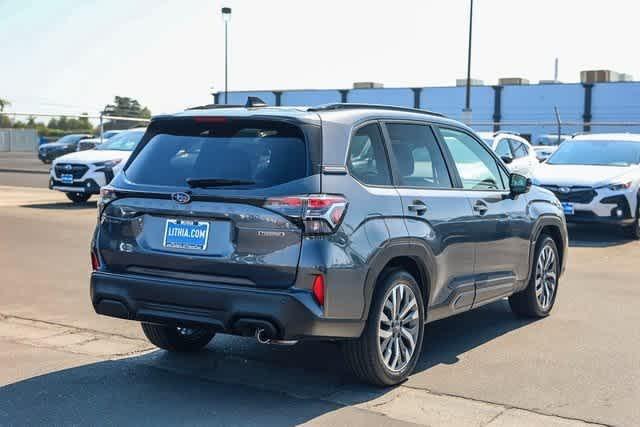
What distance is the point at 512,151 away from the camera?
19109mm

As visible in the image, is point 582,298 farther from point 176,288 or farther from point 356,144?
point 176,288

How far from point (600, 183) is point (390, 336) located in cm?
915

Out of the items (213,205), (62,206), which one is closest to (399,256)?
(213,205)

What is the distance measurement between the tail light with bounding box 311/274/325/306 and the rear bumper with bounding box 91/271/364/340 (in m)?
0.03

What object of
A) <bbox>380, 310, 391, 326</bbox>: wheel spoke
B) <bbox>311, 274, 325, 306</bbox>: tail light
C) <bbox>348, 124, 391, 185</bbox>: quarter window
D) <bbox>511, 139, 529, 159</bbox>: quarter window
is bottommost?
<bbox>380, 310, 391, 326</bbox>: wheel spoke

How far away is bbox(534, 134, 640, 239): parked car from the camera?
1387 cm

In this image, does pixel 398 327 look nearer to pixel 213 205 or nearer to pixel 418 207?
pixel 418 207

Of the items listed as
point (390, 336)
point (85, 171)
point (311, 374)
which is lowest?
point (311, 374)

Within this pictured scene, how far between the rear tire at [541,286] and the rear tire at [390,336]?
217 cm

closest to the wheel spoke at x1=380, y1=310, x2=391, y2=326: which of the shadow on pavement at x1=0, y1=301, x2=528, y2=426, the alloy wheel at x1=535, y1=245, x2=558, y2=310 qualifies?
the shadow on pavement at x1=0, y1=301, x2=528, y2=426

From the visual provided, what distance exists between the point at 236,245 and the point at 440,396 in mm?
1602

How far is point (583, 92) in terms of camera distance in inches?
2229

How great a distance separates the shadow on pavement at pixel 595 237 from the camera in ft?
45.2

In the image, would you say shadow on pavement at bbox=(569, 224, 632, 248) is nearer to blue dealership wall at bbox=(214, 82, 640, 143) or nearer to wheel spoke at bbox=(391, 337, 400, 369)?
wheel spoke at bbox=(391, 337, 400, 369)
